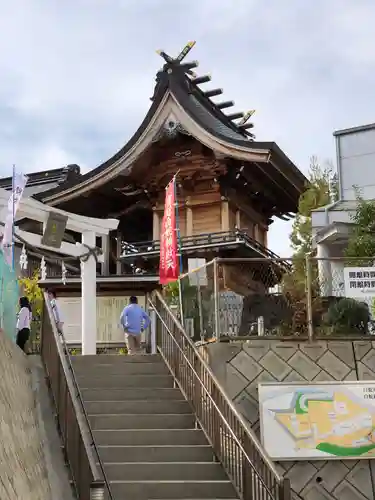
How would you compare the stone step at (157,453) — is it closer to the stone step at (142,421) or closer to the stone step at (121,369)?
the stone step at (142,421)

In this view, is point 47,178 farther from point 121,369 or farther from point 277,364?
point 277,364

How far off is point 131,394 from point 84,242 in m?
6.20

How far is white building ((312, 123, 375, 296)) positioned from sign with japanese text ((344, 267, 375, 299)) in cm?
311

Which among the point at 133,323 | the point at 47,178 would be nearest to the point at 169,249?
the point at 133,323

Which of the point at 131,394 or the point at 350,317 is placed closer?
the point at 131,394

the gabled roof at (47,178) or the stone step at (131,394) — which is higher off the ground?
the gabled roof at (47,178)

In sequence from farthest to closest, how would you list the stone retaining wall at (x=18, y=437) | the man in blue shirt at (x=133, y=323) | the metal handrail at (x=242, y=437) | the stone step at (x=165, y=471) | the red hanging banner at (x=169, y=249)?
the red hanging banner at (x=169, y=249)
the man in blue shirt at (x=133, y=323)
the stone step at (x=165, y=471)
the metal handrail at (x=242, y=437)
the stone retaining wall at (x=18, y=437)

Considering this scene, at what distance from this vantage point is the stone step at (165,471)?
8.27 meters

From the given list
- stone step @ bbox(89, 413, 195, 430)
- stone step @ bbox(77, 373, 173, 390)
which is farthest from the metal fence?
stone step @ bbox(89, 413, 195, 430)

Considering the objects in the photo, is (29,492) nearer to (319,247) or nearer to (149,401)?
(149,401)

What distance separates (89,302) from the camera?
50.6ft

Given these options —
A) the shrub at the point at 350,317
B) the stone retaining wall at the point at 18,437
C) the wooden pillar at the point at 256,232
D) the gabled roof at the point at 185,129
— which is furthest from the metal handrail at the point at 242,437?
the wooden pillar at the point at 256,232

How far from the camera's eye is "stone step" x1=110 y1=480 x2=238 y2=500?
789cm

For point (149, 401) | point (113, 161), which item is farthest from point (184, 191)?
point (149, 401)
